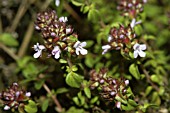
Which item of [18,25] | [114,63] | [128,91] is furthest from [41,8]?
[128,91]

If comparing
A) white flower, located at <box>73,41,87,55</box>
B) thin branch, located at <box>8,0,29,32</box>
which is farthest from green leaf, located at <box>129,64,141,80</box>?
thin branch, located at <box>8,0,29,32</box>

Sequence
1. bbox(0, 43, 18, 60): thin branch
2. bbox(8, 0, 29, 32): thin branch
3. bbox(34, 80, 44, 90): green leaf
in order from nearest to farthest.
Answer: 1. bbox(34, 80, 44, 90): green leaf
2. bbox(0, 43, 18, 60): thin branch
3. bbox(8, 0, 29, 32): thin branch

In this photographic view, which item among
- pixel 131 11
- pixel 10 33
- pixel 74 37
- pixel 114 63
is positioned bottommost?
pixel 114 63

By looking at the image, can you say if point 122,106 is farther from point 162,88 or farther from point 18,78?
point 18,78

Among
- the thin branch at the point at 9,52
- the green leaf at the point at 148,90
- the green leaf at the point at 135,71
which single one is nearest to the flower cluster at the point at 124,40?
the green leaf at the point at 135,71

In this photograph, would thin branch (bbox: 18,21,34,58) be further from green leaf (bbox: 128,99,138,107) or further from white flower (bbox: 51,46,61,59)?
green leaf (bbox: 128,99,138,107)

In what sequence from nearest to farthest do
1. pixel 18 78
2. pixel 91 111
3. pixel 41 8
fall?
pixel 91 111 → pixel 18 78 → pixel 41 8

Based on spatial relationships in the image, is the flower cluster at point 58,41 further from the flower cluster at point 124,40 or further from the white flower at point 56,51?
the flower cluster at point 124,40
